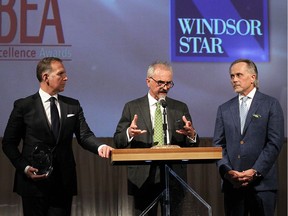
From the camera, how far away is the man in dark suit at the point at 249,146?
4.31 meters

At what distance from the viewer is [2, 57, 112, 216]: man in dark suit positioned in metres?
4.05

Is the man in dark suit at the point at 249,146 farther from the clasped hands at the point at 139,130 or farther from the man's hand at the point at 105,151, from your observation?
the man's hand at the point at 105,151

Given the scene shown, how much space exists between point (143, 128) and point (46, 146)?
80 centimetres

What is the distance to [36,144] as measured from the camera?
13.3 feet

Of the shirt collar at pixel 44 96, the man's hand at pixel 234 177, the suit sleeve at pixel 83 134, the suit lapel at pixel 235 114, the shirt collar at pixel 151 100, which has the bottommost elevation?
the man's hand at pixel 234 177

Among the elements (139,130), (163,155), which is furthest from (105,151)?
(163,155)

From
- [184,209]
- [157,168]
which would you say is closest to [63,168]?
[157,168]

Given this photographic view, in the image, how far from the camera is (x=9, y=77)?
19.2 feet

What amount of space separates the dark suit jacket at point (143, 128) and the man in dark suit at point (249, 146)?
0.32 meters

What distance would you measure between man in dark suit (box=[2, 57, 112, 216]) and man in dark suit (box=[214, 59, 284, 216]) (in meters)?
0.96

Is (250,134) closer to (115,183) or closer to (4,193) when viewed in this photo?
(115,183)

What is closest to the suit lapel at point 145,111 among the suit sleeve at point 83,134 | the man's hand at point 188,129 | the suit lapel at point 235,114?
the suit sleeve at point 83,134

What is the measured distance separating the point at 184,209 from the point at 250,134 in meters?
0.99

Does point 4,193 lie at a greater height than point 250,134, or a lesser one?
lesser
